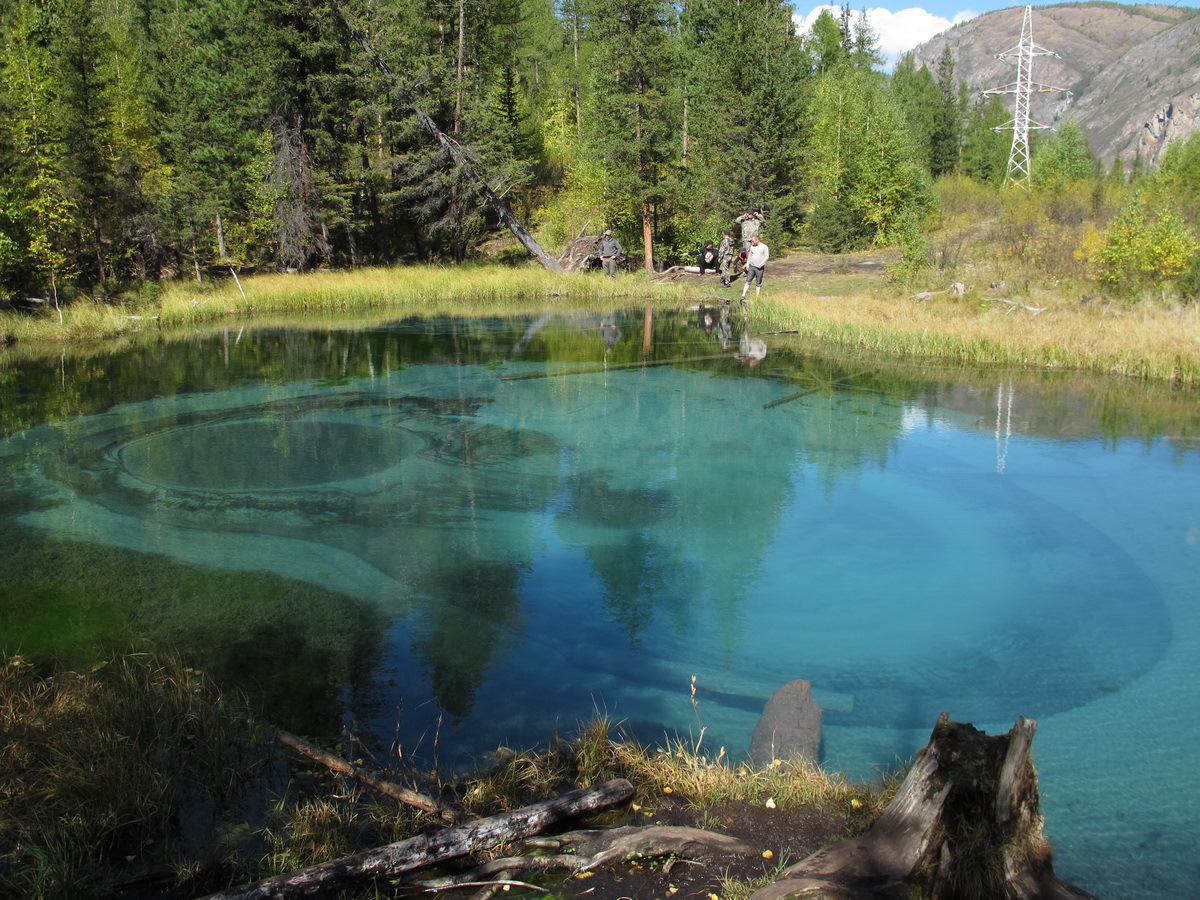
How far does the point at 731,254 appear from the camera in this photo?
24.6m

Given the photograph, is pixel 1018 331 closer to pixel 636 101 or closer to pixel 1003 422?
pixel 1003 422

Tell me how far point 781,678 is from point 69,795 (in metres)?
3.44

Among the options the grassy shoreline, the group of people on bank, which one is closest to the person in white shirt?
the group of people on bank

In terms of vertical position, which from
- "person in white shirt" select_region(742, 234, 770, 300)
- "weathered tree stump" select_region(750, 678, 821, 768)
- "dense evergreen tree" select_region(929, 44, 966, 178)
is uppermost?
"dense evergreen tree" select_region(929, 44, 966, 178)

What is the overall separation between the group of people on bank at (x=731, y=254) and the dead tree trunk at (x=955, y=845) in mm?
18068

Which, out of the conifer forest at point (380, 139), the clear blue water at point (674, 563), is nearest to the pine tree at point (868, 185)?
the conifer forest at point (380, 139)

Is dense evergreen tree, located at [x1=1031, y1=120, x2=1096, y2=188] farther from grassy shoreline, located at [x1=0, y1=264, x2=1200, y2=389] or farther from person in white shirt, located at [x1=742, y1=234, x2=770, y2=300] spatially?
grassy shoreline, located at [x1=0, y1=264, x2=1200, y2=389]

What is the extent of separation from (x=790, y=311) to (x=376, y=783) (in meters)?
16.0

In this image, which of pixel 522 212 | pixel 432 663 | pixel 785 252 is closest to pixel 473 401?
pixel 432 663

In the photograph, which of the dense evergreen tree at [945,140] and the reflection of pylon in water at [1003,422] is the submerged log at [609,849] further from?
the dense evergreen tree at [945,140]

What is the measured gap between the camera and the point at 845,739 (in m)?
4.57

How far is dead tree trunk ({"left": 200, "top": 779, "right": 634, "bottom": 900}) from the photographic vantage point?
9.68ft

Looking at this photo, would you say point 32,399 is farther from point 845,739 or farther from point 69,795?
point 845,739

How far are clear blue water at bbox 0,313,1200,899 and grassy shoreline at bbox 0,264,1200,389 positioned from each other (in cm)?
169
